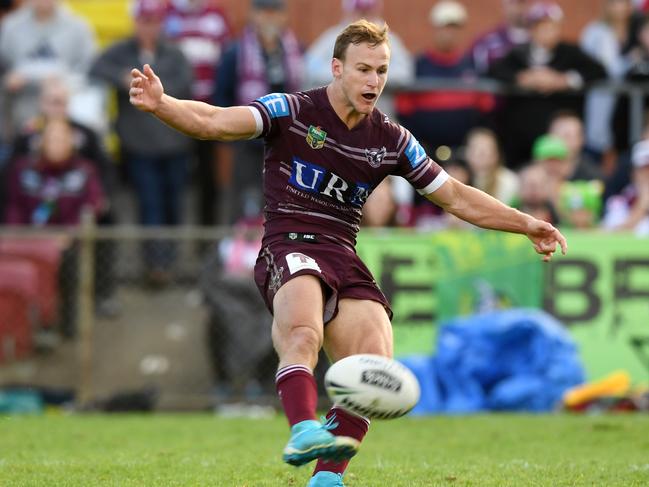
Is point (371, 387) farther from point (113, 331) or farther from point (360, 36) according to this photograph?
point (113, 331)

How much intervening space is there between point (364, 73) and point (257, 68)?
26.9 feet

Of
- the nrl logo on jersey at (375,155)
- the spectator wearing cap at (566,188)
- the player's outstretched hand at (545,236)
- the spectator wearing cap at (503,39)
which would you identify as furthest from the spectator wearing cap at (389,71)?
the nrl logo on jersey at (375,155)

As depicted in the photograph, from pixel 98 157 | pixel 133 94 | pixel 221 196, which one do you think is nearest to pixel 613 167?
pixel 221 196

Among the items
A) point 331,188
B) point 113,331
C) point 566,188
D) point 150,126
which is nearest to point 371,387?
point 331,188

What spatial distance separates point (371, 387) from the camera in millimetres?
6223

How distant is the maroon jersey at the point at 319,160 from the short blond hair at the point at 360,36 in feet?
0.92

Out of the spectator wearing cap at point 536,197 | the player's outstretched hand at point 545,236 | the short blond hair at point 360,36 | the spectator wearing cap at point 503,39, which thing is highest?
the spectator wearing cap at point 503,39

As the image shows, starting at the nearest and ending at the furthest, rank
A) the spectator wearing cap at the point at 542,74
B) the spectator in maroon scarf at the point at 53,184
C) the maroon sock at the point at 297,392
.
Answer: the maroon sock at the point at 297,392 → the spectator in maroon scarf at the point at 53,184 → the spectator wearing cap at the point at 542,74

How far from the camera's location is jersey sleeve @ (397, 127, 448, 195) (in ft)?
23.9

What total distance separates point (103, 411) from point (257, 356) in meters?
1.62

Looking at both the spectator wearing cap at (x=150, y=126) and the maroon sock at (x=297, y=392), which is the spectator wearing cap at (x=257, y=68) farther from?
the maroon sock at (x=297, y=392)

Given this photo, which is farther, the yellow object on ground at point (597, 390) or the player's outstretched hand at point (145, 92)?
the yellow object on ground at point (597, 390)

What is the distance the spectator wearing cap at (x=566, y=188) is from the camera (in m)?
14.1

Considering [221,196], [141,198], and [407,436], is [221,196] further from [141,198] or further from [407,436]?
[407,436]
